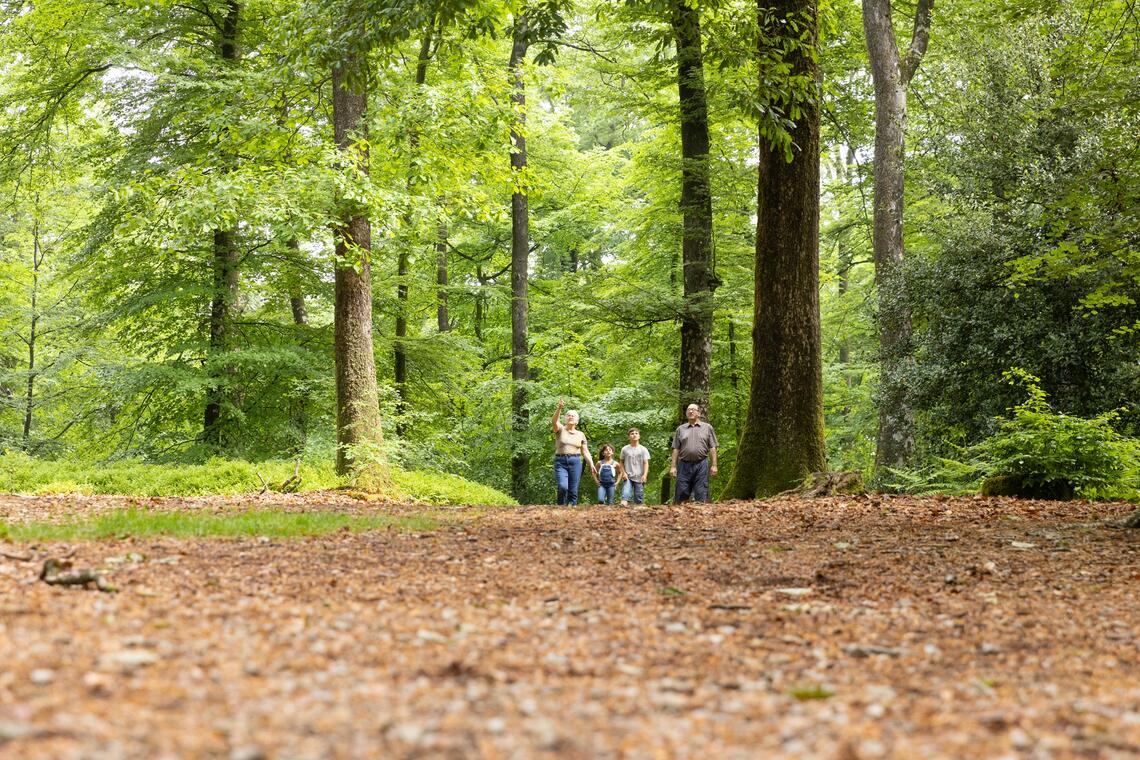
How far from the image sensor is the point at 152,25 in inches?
587

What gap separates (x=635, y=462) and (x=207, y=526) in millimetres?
8342

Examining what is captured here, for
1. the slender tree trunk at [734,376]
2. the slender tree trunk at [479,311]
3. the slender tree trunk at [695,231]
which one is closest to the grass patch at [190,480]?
the slender tree trunk at [695,231]

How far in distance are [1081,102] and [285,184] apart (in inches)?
365

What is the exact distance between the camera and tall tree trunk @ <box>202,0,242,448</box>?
15500mm

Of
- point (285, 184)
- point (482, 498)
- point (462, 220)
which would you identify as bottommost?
point (482, 498)

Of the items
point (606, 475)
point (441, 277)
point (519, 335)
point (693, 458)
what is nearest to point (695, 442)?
point (693, 458)

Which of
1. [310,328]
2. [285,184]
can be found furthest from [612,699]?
[310,328]

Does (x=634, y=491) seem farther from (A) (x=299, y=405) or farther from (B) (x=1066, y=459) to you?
(A) (x=299, y=405)

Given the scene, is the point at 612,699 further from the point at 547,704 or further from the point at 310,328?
the point at 310,328

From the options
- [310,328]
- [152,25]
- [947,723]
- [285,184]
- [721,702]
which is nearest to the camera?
[947,723]

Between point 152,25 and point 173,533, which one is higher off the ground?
point 152,25

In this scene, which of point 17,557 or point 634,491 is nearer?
point 17,557

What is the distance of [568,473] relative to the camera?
1363 cm

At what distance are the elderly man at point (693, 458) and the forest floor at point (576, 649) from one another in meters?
5.02
